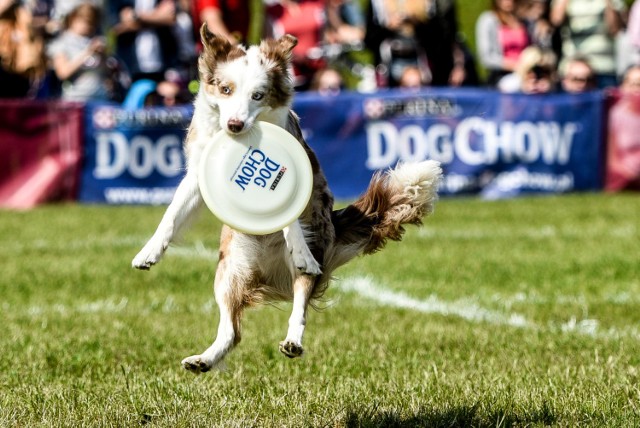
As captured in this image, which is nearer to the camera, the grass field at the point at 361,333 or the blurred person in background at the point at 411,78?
the grass field at the point at 361,333

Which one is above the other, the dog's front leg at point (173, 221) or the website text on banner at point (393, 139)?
the dog's front leg at point (173, 221)

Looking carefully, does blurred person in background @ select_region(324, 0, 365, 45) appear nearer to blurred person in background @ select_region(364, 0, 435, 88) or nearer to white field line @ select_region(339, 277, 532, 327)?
blurred person in background @ select_region(364, 0, 435, 88)

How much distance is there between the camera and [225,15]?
1262cm

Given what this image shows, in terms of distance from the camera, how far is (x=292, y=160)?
515cm

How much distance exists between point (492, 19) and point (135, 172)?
511cm

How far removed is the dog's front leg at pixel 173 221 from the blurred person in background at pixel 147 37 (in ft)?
31.4

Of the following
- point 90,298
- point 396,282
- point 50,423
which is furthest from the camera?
point 396,282

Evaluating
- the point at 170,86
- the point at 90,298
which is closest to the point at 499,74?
the point at 170,86

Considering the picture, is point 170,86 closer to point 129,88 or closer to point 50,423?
point 129,88

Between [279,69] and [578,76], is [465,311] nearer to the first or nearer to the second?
[279,69]

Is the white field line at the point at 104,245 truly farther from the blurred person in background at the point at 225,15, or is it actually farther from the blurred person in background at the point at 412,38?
the blurred person in background at the point at 412,38

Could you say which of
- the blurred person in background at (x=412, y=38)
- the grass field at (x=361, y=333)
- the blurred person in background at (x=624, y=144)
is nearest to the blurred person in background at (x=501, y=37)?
the blurred person in background at (x=412, y=38)

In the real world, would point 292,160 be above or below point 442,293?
above

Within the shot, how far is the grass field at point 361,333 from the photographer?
5379 millimetres
